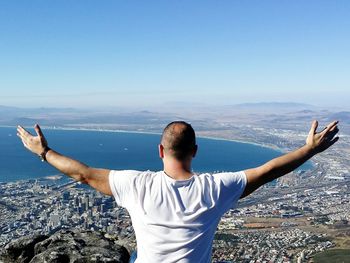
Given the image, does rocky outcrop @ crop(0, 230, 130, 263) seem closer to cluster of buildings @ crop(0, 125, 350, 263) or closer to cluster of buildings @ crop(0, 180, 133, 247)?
cluster of buildings @ crop(0, 125, 350, 263)

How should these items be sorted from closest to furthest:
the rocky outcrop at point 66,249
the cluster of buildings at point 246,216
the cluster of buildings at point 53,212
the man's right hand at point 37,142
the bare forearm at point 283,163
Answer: the bare forearm at point 283,163 → the man's right hand at point 37,142 → the rocky outcrop at point 66,249 → the cluster of buildings at point 246,216 → the cluster of buildings at point 53,212

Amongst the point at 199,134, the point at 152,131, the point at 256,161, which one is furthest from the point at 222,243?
the point at 152,131

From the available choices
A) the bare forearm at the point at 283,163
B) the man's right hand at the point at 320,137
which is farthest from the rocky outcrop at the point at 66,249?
the man's right hand at the point at 320,137

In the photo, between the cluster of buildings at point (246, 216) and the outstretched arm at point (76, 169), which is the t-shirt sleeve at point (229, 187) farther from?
the cluster of buildings at point (246, 216)

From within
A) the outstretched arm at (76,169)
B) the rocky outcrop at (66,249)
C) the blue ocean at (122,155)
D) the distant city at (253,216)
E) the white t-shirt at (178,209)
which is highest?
the outstretched arm at (76,169)

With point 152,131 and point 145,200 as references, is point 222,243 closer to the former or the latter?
point 145,200

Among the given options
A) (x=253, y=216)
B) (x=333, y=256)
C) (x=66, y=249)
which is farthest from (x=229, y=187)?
(x=253, y=216)
